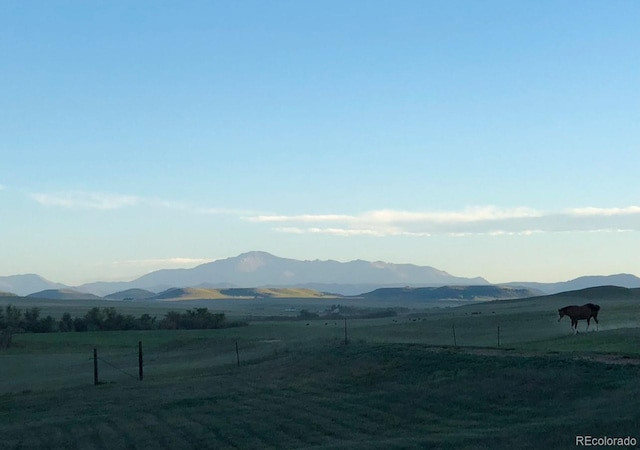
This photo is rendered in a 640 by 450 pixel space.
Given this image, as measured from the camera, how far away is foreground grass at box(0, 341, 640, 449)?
18.0m

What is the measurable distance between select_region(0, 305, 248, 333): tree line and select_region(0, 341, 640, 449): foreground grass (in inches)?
1995

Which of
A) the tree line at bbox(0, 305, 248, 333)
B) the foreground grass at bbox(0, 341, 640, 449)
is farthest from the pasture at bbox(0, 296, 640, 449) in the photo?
the tree line at bbox(0, 305, 248, 333)

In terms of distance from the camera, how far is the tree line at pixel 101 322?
82000 mm

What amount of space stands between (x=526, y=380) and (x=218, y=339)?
43.2 meters

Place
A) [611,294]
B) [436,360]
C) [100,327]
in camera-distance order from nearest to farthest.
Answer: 1. [436,360]
2. [100,327]
3. [611,294]

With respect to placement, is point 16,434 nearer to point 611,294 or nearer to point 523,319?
point 523,319

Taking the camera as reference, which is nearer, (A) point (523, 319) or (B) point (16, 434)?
(B) point (16, 434)

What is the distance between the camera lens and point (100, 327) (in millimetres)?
84250

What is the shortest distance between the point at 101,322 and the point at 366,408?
6577 centimetres

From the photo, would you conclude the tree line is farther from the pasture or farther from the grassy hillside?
the grassy hillside

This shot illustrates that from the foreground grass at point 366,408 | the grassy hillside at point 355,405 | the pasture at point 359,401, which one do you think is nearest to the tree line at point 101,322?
the pasture at point 359,401

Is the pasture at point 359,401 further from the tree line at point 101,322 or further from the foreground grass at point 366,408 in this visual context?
the tree line at point 101,322

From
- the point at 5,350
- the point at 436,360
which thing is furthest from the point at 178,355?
the point at 436,360

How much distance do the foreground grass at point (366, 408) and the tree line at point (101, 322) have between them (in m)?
50.7
